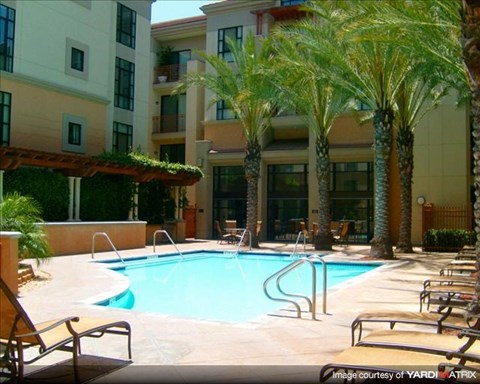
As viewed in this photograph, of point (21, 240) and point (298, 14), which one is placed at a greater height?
point (298, 14)

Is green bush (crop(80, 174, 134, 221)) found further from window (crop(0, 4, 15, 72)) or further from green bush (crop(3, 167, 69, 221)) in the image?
window (crop(0, 4, 15, 72))

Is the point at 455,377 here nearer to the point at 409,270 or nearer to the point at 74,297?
the point at 74,297

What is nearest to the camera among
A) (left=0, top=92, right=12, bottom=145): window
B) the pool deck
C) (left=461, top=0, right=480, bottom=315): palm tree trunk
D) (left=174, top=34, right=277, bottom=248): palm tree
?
the pool deck

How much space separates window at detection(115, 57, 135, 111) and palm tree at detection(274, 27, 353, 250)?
9.65 meters

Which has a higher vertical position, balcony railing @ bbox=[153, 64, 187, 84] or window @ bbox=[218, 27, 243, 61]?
window @ bbox=[218, 27, 243, 61]

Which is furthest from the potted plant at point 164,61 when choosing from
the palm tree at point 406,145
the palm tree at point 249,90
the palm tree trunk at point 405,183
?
the palm tree trunk at point 405,183

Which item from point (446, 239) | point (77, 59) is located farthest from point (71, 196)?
point (446, 239)

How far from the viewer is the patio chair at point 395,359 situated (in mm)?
3450

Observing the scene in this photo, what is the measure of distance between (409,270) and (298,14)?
19.0m

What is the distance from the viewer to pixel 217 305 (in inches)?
416

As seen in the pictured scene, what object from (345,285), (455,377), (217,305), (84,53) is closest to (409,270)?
(345,285)

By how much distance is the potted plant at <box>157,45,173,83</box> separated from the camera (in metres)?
34.8

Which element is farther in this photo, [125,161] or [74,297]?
[125,161]

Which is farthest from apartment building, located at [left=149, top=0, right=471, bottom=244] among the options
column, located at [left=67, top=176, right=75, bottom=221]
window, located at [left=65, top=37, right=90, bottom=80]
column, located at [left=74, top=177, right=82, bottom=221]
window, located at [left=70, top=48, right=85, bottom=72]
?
column, located at [left=67, top=176, right=75, bottom=221]
